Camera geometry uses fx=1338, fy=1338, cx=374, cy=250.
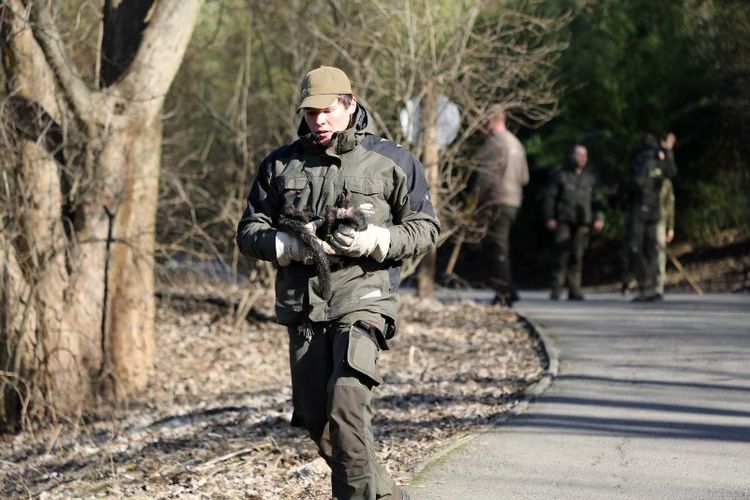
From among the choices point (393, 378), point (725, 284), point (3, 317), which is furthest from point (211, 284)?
point (725, 284)

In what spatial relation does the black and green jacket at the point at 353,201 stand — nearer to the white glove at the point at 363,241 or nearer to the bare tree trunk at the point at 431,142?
the white glove at the point at 363,241

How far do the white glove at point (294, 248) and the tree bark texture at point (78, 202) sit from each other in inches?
245

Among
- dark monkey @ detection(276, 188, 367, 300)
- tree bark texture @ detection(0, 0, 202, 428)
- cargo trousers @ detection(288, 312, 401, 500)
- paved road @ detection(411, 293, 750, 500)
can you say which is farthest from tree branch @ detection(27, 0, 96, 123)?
cargo trousers @ detection(288, 312, 401, 500)

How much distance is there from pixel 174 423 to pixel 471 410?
257cm

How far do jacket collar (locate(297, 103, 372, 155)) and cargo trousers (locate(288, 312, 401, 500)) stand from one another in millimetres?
705

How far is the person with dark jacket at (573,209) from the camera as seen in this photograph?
57.4ft

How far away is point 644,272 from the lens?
17266 mm

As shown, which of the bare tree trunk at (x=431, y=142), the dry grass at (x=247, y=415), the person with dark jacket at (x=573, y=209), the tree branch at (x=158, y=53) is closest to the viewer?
the dry grass at (x=247, y=415)

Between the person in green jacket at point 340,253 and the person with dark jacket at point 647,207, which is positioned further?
the person with dark jacket at point 647,207

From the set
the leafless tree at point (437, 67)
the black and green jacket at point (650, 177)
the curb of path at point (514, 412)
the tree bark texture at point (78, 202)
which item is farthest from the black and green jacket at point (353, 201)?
the black and green jacket at point (650, 177)

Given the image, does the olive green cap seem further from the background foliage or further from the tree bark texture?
the background foliage

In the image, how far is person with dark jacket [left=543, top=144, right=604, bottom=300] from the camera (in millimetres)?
17484

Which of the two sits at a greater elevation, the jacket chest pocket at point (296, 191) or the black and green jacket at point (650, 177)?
the black and green jacket at point (650, 177)

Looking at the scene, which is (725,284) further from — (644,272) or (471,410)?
(471,410)
